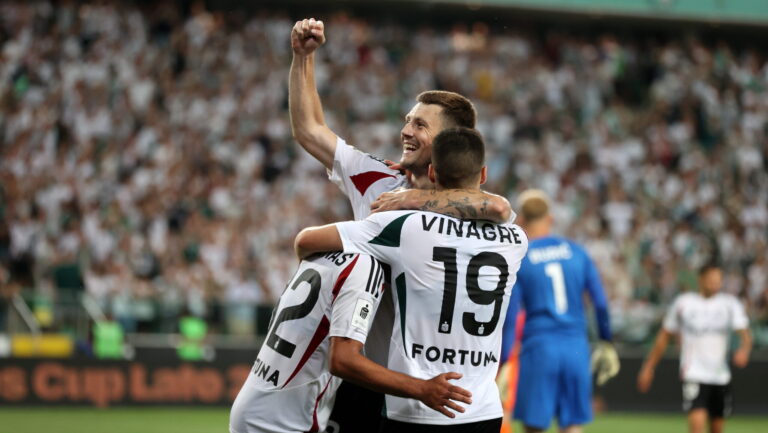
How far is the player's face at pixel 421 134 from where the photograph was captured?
5113 mm

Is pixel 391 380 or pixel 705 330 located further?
pixel 705 330

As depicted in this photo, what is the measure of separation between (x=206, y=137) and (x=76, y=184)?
2.84m

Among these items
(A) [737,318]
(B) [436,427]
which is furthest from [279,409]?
(A) [737,318]

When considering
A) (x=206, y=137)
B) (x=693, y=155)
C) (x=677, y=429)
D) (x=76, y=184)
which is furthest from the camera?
(x=693, y=155)

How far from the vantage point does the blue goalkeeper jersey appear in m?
8.40

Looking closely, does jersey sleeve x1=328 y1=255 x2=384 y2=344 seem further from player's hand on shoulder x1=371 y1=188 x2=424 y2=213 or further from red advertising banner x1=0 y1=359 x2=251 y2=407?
red advertising banner x1=0 y1=359 x2=251 y2=407

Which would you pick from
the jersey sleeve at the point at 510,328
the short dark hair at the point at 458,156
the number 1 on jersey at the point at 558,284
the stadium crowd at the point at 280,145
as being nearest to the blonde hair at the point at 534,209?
the number 1 on jersey at the point at 558,284

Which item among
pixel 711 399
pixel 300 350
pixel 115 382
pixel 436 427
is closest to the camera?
pixel 300 350

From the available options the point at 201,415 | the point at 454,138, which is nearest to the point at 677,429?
the point at 201,415

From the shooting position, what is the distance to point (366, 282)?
13.3 feet

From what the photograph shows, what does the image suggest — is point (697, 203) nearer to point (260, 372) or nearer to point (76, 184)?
point (76, 184)

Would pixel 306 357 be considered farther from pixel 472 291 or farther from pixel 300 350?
pixel 472 291

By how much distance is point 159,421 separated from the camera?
1466 cm

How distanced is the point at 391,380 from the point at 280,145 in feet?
55.9
